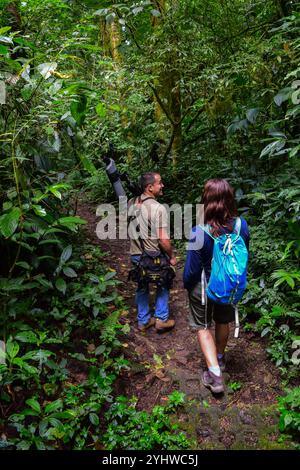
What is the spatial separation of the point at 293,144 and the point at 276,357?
2.91 metres

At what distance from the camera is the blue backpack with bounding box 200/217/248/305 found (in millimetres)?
3090

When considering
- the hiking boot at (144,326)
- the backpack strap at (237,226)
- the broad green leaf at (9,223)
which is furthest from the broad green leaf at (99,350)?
the backpack strap at (237,226)

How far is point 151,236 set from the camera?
13.8 feet

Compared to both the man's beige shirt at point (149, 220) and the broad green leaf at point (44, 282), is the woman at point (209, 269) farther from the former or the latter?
the broad green leaf at point (44, 282)

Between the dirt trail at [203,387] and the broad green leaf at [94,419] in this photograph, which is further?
the dirt trail at [203,387]

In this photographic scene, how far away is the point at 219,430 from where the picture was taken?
3.07 m

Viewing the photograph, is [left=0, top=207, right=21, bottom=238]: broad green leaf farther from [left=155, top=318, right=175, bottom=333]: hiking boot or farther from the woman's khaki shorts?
[left=155, top=318, right=175, bottom=333]: hiking boot

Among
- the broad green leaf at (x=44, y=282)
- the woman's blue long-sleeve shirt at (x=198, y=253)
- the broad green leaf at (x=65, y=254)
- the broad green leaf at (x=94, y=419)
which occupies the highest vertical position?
the woman's blue long-sleeve shirt at (x=198, y=253)

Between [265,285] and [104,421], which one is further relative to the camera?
[265,285]

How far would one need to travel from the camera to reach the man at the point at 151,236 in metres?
4.12

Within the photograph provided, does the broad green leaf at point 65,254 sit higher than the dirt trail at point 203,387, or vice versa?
the broad green leaf at point 65,254

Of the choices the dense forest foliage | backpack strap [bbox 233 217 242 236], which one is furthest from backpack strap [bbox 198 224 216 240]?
the dense forest foliage
